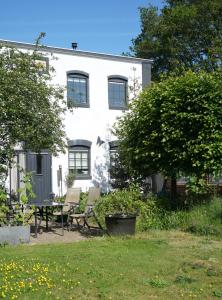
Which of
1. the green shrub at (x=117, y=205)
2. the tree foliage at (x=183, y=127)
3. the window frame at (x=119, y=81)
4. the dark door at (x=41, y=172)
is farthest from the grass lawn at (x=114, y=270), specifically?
the window frame at (x=119, y=81)

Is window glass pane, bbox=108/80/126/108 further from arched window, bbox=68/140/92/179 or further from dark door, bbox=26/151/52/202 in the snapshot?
dark door, bbox=26/151/52/202

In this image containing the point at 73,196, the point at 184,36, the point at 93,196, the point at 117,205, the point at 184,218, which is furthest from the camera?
the point at 184,36

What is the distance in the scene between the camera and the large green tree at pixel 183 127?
13688 mm

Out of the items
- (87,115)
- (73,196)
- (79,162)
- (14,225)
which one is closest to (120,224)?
(14,225)

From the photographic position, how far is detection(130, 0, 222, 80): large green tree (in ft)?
110

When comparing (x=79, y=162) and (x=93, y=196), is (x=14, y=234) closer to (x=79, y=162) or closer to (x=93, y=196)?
(x=93, y=196)

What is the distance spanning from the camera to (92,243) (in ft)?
35.1

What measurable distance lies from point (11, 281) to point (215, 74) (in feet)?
33.0

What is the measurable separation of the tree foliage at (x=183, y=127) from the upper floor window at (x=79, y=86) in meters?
6.13

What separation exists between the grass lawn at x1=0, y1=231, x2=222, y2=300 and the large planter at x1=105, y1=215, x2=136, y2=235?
841 millimetres

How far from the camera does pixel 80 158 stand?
2084 cm

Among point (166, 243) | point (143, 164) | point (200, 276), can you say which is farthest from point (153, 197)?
point (200, 276)

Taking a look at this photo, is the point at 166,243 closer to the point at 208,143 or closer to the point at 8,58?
the point at 208,143

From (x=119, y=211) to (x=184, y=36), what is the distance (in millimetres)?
24171
